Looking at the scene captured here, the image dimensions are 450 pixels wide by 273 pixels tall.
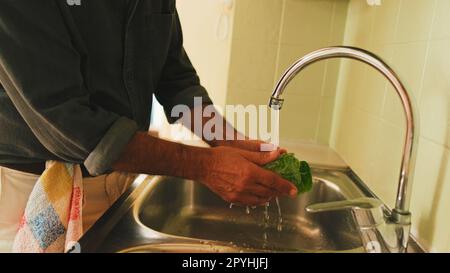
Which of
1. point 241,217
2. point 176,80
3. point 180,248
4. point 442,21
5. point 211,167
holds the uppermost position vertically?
point 442,21

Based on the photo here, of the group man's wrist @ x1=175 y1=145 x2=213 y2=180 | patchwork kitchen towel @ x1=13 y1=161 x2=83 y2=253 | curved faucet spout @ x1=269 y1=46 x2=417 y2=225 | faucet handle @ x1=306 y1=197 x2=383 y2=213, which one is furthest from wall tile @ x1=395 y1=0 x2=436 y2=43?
patchwork kitchen towel @ x1=13 y1=161 x2=83 y2=253

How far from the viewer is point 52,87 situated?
532 mm

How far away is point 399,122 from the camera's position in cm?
72

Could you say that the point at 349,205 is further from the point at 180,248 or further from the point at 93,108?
the point at 93,108

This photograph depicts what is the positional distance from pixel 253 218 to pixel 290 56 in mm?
588

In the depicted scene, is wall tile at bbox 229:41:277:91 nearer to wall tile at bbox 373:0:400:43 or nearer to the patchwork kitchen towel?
wall tile at bbox 373:0:400:43

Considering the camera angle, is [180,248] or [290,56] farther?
[290,56]

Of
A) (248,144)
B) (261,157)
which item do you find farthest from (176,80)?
(261,157)

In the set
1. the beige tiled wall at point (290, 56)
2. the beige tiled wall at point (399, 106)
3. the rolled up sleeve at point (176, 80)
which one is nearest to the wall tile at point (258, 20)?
Answer: the beige tiled wall at point (290, 56)

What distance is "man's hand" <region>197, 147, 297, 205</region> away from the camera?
2.03 feet

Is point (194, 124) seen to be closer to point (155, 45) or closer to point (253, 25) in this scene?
point (155, 45)

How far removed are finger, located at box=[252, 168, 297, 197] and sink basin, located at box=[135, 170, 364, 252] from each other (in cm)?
20

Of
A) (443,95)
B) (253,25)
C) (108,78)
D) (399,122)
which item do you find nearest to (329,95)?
(253,25)

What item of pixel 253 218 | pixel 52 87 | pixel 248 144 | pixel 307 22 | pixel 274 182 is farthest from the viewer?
pixel 307 22
